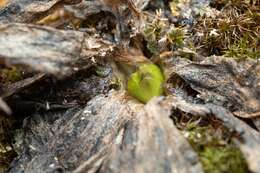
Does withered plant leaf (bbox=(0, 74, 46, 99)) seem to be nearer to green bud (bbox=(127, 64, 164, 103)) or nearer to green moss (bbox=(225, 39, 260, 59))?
green bud (bbox=(127, 64, 164, 103))

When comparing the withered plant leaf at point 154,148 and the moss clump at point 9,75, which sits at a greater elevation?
the moss clump at point 9,75

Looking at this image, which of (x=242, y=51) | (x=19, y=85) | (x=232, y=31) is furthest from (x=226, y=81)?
(x=19, y=85)

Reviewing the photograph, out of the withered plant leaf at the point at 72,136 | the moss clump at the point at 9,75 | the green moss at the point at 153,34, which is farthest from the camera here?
the green moss at the point at 153,34

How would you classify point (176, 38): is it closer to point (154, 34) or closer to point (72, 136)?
point (154, 34)

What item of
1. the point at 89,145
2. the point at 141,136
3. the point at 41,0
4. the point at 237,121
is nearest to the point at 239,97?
the point at 237,121

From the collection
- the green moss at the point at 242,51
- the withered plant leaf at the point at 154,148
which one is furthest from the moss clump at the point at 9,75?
the green moss at the point at 242,51

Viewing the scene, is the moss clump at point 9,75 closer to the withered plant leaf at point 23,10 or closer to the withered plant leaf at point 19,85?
the withered plant leaf at point 19,85
